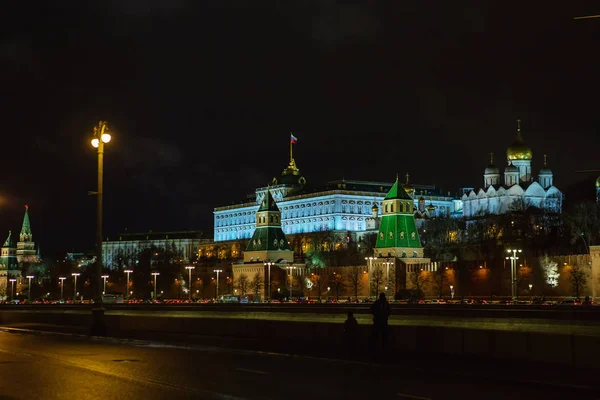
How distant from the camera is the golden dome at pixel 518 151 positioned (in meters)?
198

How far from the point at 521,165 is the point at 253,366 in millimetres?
178143

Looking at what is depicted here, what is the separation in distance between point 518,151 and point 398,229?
216 feet

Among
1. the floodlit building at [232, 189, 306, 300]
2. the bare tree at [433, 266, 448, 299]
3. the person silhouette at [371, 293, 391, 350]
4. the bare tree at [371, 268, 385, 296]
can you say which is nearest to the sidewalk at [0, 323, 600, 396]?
the person silhouette at [371, 293, 391, 350]

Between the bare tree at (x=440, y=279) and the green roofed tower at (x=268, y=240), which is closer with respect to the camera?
the bare tree at (x=440, y=279)

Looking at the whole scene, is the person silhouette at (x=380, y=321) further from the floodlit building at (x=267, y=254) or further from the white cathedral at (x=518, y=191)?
the white cathedral at (x=518, y=191)

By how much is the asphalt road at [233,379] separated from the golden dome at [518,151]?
171929mm

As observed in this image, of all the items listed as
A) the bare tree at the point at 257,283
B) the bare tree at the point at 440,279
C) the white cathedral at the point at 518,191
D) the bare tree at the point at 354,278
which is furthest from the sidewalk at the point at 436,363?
the white cathedral at the point at 518,191

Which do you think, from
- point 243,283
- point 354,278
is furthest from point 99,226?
point 243,283

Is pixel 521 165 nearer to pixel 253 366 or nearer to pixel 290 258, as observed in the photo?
pixel 290 258

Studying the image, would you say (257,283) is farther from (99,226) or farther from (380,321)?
(380,321)

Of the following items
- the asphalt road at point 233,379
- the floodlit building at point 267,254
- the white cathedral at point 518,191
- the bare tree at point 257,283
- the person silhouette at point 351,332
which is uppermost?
the white cathedral at point 518,191

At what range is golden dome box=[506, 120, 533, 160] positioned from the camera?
198 meters

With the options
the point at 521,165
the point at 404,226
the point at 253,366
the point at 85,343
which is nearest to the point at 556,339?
the point at 253,366

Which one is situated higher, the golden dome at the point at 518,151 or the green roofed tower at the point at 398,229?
the golden dome at the point at 518,151
